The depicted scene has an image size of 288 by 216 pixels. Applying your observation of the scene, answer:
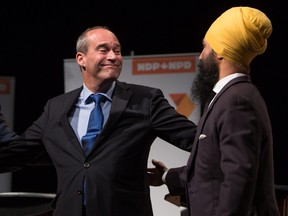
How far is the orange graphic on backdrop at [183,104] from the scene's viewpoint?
4.12 metres

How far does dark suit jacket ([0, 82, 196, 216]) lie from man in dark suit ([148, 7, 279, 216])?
0.28 metres

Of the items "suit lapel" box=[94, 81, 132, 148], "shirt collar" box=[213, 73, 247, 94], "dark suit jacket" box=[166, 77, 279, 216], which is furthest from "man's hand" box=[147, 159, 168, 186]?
"shirt collar" box=[213, 73, 247, 94]

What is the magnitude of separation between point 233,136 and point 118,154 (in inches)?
25.2

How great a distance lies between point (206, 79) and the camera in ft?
7.36

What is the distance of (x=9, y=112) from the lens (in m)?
4.94

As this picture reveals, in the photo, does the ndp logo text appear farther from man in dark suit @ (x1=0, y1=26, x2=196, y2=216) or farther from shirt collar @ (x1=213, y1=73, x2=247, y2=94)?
shirt collar @ (x1=213, y1=73, x2=247, y2=94)

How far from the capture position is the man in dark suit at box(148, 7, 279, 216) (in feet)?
6.21

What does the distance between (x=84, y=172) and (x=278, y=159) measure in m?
2.75

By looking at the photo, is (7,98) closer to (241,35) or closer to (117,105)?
(117,105)

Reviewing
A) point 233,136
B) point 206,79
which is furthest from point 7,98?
point 233,136

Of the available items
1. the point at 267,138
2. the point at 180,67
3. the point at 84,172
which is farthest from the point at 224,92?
the point at 180,67

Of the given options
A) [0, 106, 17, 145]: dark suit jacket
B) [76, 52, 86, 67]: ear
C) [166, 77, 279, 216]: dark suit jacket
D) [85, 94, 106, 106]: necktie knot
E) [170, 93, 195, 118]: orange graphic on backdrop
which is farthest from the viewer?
[170, 93, 195, 118]: orange graphic on backdrop

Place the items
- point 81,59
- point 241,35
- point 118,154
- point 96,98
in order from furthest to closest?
point 81,59, point 96,98, point 118,154, point 241,35

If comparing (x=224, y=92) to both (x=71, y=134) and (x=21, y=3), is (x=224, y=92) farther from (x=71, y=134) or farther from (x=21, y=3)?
(x=21, y=3)
